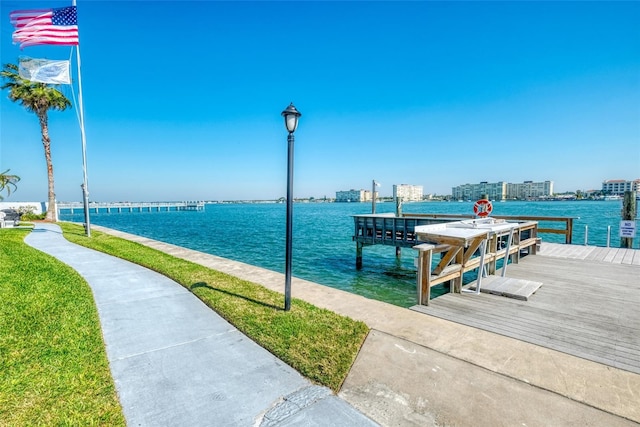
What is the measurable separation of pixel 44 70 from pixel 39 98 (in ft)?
40.4

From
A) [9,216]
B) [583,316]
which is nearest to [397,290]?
[583,316]

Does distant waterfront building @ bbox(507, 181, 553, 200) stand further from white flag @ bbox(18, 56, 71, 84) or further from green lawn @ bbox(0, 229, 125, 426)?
green lawn @ bbox(0, 229, 125, 426)

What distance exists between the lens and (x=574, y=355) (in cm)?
351

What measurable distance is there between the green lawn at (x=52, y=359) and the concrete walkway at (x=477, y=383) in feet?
7.32

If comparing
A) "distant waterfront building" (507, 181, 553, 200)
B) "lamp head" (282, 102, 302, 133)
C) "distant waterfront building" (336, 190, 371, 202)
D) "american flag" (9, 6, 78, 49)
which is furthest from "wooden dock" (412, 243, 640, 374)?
"distant waterfront building" (336, 190, 371, 202)

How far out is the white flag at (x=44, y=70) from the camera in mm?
11352

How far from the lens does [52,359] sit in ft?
10.7

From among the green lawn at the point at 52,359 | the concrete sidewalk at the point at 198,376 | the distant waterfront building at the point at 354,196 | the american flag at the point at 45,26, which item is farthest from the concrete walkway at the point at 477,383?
the distant waterfront building at the point at 354,196

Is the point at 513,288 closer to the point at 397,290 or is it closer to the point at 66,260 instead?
the point at 397,290

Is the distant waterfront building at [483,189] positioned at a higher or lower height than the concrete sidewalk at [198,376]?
higher

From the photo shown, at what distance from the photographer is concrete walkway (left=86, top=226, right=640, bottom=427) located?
8.22ft

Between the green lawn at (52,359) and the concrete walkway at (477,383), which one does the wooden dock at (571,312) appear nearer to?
the concrete walkway at (477,383)

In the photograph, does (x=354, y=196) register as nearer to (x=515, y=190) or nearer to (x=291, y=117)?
(x=515, y=190)

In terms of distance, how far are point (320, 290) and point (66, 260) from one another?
7.51m
